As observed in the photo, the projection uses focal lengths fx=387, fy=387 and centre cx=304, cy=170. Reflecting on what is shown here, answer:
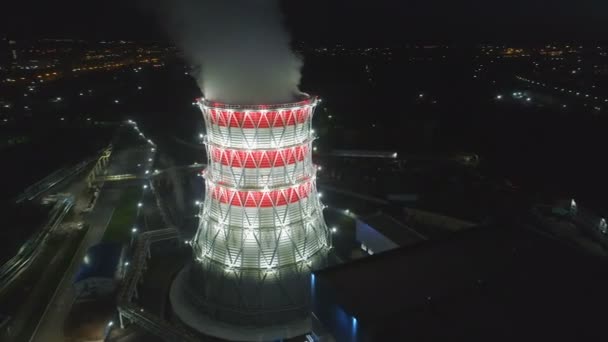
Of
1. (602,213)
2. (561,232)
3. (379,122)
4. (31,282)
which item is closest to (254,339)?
(31,282)

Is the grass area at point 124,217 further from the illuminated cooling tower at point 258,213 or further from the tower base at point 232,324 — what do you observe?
the illuminated cooling tower at point 258,213

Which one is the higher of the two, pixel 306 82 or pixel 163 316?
pixel 306 82

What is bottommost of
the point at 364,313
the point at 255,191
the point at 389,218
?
the point at 389,218

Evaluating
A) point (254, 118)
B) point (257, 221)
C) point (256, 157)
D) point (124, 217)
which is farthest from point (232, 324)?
point (124, 217)

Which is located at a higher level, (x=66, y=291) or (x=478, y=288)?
(x=478, y=288)

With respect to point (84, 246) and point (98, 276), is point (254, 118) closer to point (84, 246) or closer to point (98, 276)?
point (98, 276)

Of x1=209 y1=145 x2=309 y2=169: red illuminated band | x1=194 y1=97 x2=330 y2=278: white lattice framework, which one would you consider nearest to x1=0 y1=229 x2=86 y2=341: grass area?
x1=194 y1=97 x2=330 y2=278: white lattice framework

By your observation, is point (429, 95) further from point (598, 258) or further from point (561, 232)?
point (598, 258)
